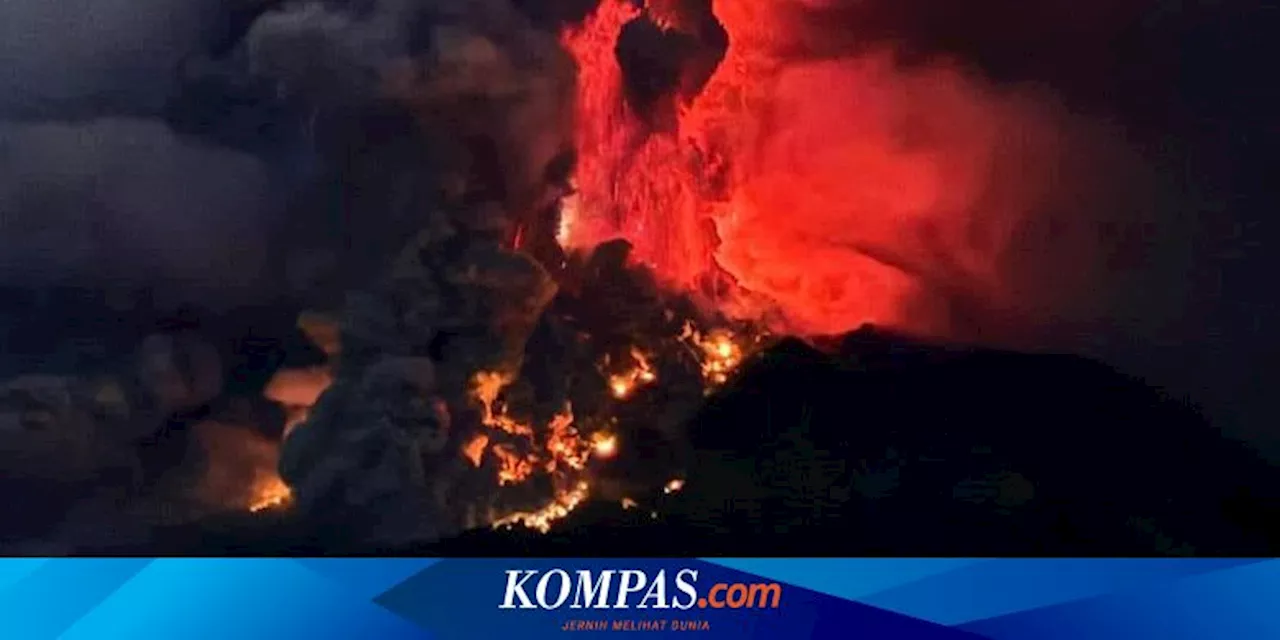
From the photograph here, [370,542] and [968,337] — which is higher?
[968,337]

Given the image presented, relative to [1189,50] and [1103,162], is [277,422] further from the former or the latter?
[1189,50]

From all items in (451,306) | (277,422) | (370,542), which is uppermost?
(451,306)

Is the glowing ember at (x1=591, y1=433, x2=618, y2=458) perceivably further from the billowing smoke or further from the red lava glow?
the red lava glow

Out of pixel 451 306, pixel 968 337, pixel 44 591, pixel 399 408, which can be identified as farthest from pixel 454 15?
pixel 44 591

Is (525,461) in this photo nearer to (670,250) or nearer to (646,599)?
(646,599)
